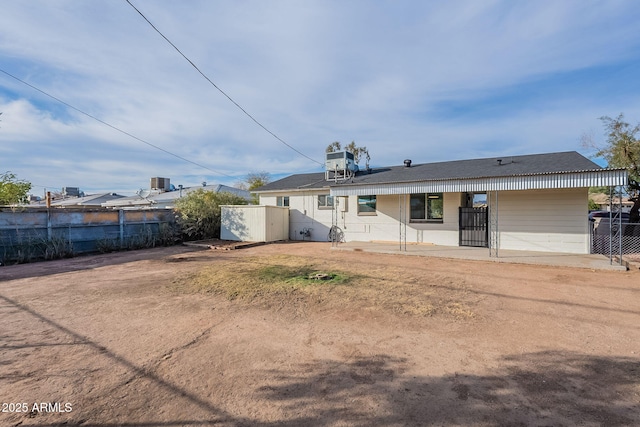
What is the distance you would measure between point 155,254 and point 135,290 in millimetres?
5890

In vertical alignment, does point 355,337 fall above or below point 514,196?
below

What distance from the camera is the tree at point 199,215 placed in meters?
15.5

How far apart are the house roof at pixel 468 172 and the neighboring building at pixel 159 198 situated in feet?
35.2

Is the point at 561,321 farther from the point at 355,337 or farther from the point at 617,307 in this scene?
the point at 355,337

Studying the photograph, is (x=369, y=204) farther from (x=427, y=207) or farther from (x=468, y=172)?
(x=468, y=172)

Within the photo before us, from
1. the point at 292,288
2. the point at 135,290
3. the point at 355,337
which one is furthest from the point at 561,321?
the point at 135,290

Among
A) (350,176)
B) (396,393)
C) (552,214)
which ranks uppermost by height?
(350,176)

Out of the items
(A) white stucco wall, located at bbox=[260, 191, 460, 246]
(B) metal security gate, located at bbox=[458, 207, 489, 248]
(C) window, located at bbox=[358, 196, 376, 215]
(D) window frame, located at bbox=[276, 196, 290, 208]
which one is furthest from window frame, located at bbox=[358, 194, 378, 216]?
(D) window frame, located at bbox=[276, 196, 290, 208]

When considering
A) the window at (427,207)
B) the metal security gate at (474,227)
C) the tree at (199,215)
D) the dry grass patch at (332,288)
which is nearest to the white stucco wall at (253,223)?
the tree at (199,215)

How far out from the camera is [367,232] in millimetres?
14055

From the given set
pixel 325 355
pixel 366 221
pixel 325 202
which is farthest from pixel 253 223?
pixel 325 355

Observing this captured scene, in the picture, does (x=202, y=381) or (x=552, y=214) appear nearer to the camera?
(x=202, y=381)

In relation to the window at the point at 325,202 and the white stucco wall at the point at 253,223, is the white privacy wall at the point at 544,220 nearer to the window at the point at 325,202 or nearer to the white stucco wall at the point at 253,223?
the window at the point at 325,202

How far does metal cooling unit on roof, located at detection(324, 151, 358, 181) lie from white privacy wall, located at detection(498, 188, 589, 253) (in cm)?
705
